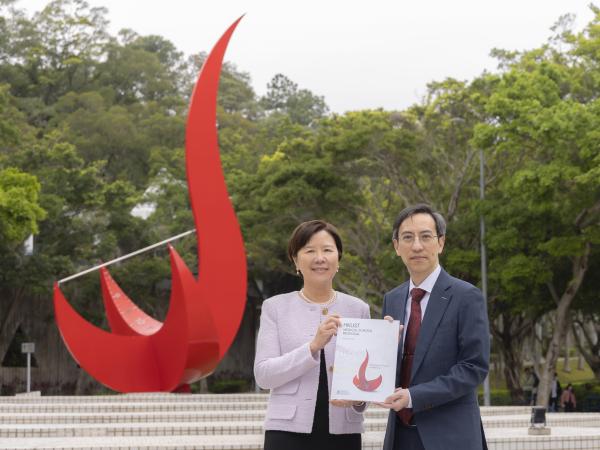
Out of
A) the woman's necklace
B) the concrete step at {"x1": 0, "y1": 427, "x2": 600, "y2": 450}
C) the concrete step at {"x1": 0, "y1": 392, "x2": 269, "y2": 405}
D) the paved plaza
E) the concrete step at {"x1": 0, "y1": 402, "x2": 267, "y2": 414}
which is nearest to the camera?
the woman's necklace

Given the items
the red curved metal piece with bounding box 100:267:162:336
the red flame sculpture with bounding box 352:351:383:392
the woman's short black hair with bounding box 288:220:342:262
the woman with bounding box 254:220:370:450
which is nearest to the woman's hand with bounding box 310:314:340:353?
the woman with bounding box 254:220:370:450

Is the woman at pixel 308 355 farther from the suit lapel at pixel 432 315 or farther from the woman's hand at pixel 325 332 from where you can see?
the suit lapel at pixel 432 315

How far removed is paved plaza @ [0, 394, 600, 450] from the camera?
790 cm

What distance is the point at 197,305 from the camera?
1409 cm

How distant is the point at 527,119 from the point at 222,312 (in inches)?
287

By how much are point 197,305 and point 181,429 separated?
4602 mm

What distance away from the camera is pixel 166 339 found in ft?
48.5

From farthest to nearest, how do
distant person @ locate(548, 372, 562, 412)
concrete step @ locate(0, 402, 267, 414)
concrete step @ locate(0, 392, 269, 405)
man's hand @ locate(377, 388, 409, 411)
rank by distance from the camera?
distant person @ locate(548, 372, 562, 412) → concrete step @ locate(0, 392, 269, 405) → concrete step @ locate(0, 402, 267, 414) → man's hand @ locate(377, 388, 409, 411)

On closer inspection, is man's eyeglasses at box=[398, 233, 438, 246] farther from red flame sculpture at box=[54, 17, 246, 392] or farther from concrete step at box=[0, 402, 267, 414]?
red flame sculpture at box=[54, 17, 246, 392]

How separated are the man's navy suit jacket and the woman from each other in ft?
0.68

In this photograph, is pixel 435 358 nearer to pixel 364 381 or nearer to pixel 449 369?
pixel 449 369

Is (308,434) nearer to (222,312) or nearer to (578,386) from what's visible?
(222,312)

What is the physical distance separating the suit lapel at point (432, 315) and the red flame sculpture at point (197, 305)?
35.2 feet

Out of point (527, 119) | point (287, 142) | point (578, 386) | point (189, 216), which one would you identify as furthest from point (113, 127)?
point (527, 119)
